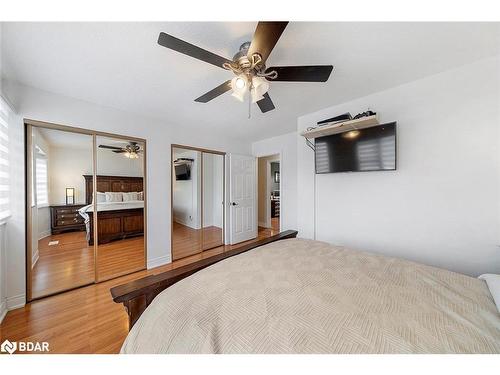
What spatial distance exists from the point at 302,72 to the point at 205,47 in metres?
0.74

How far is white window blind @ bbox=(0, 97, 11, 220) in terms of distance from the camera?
1654 mm

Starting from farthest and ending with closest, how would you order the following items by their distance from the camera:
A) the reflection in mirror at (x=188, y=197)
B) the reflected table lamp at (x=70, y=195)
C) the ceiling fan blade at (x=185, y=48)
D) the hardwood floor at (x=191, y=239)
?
the reflection in mirror at (x=188, y=197)
the hardwood floor at (x=191, y=239)
the reflected table lamp at (x=70, y=195)
the ceiling fan blade at (x=185, y=48)

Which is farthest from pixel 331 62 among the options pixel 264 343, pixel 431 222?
pixel 264 343

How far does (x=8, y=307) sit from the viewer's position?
176cm

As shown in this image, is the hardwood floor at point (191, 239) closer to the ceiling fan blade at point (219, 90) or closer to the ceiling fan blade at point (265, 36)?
the ceiling fan blade at point (219, 90)

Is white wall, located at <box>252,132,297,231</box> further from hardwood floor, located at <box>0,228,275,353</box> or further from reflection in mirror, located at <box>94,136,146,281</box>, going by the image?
hardwood floor, located at <box>0,228,275,353</box>

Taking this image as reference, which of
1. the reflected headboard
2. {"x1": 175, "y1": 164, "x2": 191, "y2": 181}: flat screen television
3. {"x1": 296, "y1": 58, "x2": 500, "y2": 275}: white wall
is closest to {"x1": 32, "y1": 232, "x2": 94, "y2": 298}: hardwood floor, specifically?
the reflected headboard

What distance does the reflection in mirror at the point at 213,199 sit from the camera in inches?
150

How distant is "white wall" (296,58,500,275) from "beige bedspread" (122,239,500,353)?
0.79 meters

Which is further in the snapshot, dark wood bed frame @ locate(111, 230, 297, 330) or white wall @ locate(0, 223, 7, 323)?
white wall @ locate(0, 223, 7, 323)

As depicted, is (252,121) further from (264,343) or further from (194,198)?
(264,343)

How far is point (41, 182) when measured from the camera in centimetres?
203

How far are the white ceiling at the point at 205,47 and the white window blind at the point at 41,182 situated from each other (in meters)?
0.78

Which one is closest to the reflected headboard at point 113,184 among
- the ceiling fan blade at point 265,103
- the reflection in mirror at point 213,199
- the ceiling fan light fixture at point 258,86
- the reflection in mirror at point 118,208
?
the reflection in mirror at point 118,208
